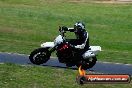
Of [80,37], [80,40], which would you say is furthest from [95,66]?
[80,37]

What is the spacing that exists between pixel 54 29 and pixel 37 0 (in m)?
18.1

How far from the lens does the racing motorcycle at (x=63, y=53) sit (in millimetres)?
20172

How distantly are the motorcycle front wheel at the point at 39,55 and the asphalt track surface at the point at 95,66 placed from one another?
138 centimetres

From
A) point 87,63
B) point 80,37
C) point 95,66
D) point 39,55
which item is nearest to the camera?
point 39,55

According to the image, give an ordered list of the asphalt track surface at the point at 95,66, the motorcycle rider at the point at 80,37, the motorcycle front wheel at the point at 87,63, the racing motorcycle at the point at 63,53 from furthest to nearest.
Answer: the asphalt track surface at the point at 95,66
the motorcycle front wheel at the point at 87,63
the racing motorcycle at the point at 63,53
the motorcycle rider at the point at 80,37

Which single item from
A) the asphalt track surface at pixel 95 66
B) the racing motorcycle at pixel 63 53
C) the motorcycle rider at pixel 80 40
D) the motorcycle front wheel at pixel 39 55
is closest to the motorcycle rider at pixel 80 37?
the motorcycle rider at pixel 80 40

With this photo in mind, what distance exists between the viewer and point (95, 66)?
22.5 metres

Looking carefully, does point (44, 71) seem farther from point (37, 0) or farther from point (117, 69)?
point (37, 0)

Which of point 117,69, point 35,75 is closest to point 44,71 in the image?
point 35,75

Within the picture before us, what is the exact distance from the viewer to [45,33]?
3578 centimetres

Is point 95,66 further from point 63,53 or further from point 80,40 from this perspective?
point 63,53

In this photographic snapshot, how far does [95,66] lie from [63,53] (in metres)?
2.91

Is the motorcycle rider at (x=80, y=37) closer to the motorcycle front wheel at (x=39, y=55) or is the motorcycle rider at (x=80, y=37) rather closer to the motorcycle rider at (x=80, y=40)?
the motorcycle rider at (x=80, y=40)

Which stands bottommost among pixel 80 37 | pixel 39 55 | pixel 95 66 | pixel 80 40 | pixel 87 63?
pixel 95 66
